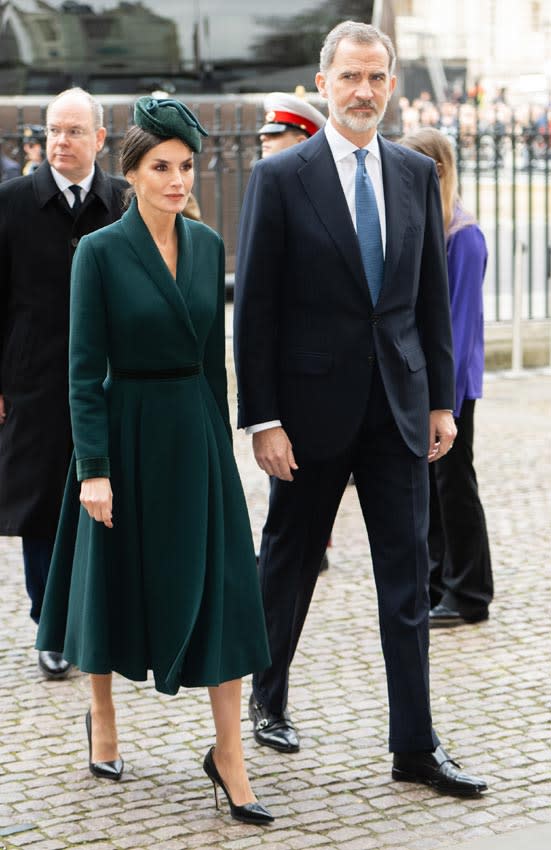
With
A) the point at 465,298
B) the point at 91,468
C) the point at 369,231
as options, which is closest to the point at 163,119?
the point at 369,231

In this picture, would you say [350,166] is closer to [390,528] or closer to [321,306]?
[321,306]

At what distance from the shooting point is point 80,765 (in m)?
4.37

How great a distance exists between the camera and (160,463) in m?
3.94

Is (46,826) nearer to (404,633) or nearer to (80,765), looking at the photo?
(80,765)

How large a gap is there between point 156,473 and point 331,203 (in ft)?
2.83

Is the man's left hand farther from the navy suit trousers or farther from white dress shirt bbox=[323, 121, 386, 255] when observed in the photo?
white dress shirt bbox=[323, 121, 386, 255]

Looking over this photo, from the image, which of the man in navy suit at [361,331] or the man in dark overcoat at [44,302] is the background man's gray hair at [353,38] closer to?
the man in navy suit at [361,331]

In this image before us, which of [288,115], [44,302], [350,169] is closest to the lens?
[350,169]

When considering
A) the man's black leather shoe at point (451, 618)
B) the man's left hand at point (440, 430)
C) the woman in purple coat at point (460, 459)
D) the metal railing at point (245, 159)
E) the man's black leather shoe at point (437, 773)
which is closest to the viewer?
the man's black leather shoe at point (437, 773)

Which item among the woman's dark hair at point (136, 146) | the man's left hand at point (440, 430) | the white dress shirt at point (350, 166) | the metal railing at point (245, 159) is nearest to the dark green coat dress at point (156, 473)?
the woman's dark hair at point (136, 146)

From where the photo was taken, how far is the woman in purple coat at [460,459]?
18.2 ft

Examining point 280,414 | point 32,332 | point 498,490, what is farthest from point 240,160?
point 280,414

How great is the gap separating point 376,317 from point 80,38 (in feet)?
30.5

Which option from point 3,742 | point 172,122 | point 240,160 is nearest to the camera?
point 172,122
